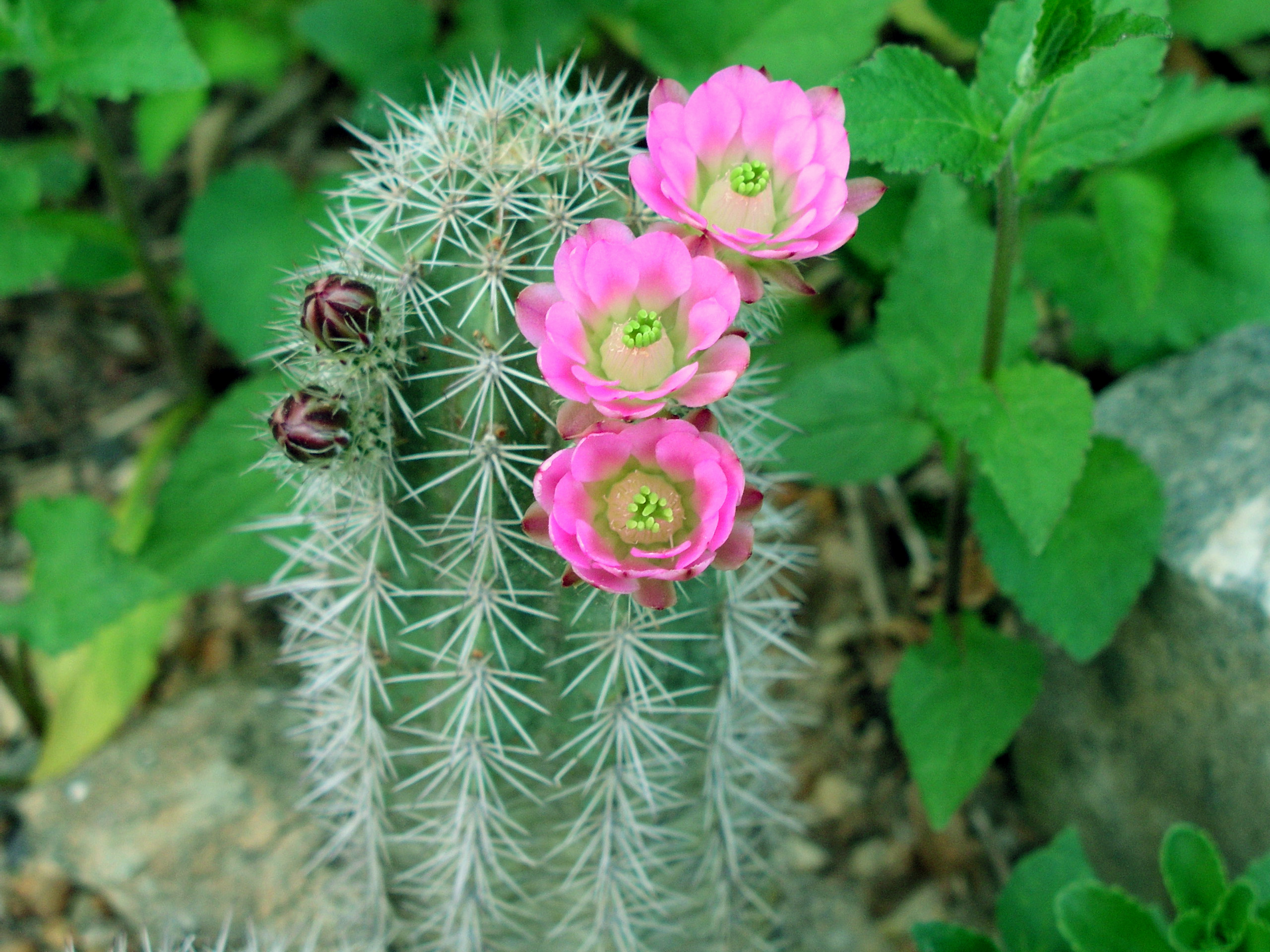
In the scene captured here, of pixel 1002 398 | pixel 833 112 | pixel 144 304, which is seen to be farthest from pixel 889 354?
pixel 144 304

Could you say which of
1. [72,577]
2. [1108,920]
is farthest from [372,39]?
[1108,920]

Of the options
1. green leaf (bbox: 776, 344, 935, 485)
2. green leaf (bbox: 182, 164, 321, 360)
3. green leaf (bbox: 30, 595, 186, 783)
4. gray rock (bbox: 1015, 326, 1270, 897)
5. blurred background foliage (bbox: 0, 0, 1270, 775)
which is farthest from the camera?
green leaf (bbox: 182, 164, 321, 360)

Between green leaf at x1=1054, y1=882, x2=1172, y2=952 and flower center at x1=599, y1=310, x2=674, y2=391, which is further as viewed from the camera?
green leaf at x1=1054, y1=882, x2=1172, y2=952

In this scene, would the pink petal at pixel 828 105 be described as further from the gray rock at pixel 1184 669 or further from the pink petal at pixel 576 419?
the gray rock at pixel 1184 669

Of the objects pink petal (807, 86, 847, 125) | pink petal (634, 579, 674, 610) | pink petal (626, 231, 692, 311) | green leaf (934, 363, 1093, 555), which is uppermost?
pink petal (807, 86, 847, 125)

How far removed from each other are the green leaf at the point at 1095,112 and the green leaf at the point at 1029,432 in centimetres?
32

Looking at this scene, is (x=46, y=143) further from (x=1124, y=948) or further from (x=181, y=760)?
(x=1124, y=948)

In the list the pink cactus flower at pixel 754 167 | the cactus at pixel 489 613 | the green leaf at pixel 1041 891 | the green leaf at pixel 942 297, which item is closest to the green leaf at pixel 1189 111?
the green leaf at pixel 942 297

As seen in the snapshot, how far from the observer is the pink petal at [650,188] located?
53.2 inches

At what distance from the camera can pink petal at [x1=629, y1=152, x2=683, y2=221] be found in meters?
1.35

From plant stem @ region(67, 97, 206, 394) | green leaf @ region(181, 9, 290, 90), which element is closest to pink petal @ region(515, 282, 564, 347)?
plant stem @ region(67, 97, 206, 394)

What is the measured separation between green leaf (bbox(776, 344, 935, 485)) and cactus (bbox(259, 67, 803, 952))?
219mm

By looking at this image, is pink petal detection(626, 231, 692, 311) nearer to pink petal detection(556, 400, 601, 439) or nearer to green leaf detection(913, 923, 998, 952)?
pink petal detection(556, 400, 601, 439)

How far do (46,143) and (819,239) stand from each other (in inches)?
111
